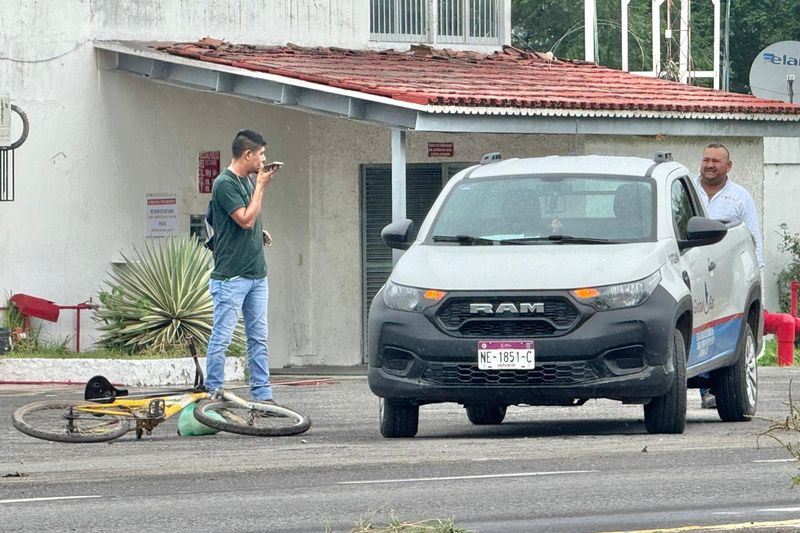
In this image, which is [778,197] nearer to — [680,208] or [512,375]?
[680,208]

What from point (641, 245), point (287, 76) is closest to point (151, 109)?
point (287, 76)

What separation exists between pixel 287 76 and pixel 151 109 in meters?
2.64

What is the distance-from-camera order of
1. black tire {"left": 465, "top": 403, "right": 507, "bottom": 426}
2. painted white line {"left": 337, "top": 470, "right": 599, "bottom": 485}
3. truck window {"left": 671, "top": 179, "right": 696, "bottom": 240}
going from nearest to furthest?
painted white line {"left": 337, "top": 470, "right": 599, "bottom": 485} → truck window {"left": 671, "top": 179, "right": 696, "bottom": 240} → black tire {"left": 465, "top": 403, "right": 507, "bottom": 426}

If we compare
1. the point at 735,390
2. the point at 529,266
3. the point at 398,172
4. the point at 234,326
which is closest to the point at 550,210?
the point at 529,266

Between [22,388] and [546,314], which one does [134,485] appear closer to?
[546,314]

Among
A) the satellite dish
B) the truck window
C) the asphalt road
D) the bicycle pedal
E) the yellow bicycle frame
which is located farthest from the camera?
the satellite dish

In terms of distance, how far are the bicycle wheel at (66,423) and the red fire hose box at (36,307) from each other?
838 centimetres

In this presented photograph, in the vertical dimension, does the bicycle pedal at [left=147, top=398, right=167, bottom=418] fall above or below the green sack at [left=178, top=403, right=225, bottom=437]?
above

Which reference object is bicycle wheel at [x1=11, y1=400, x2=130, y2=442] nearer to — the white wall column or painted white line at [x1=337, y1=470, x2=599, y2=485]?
painted white line at [x1=337, y1=470, x2=599, y2=485]

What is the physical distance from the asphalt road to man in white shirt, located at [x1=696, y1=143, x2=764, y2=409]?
1.79 m

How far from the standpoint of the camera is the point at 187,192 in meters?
22.7

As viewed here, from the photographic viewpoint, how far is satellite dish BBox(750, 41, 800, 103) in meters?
30.0

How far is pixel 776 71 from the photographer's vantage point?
1189 inches

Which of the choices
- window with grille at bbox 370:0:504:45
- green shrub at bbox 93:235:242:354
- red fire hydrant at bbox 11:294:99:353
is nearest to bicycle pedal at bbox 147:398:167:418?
green shrub at bbox 93:235:242:354
